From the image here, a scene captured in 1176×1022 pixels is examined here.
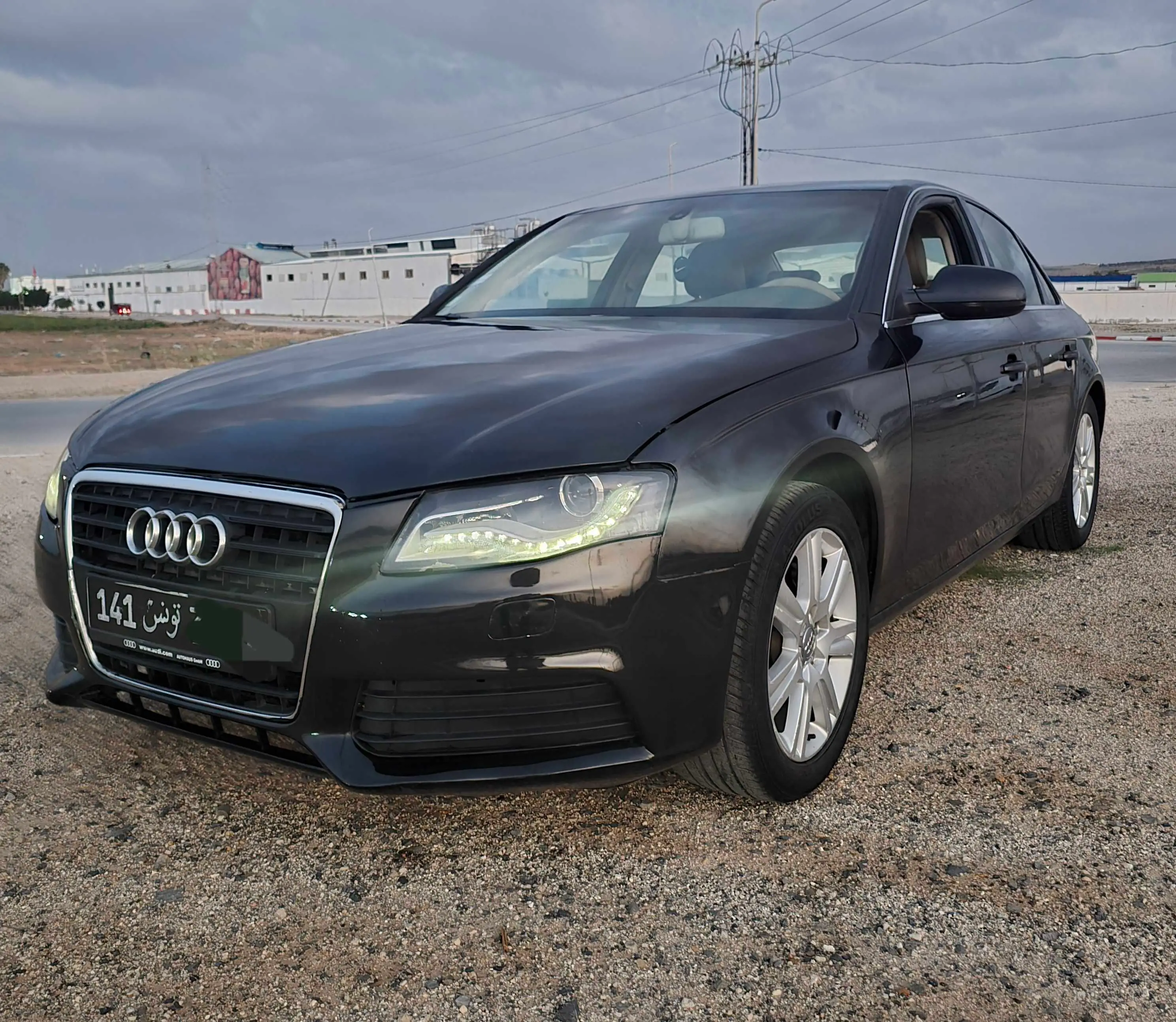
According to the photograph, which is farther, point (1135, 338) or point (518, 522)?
point (1135, 338)

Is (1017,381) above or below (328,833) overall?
above

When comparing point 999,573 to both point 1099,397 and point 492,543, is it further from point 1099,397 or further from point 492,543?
point 492,543

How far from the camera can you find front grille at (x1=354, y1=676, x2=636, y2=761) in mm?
2193

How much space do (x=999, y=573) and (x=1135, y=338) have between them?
25909 mm

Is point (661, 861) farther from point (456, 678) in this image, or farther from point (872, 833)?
point (456, 678)

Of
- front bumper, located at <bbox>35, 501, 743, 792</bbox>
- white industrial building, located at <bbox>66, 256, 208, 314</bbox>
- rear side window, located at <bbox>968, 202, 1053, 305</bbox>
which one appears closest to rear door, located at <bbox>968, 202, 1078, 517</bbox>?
rear side window, located at <bbox>968, 202, 1053, 305</bbox>

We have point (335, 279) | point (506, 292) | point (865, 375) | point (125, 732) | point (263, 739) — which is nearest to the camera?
point (263, 739)

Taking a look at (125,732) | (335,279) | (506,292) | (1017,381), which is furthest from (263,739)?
(335,279)

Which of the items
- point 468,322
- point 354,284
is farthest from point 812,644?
point 354,284

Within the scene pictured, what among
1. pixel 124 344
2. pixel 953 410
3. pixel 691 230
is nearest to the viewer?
pixel 953 410

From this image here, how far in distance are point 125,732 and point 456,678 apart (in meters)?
1.51

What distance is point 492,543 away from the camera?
2158mm

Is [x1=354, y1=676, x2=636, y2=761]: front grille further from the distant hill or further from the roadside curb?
the distant hill

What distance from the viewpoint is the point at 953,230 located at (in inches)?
162
